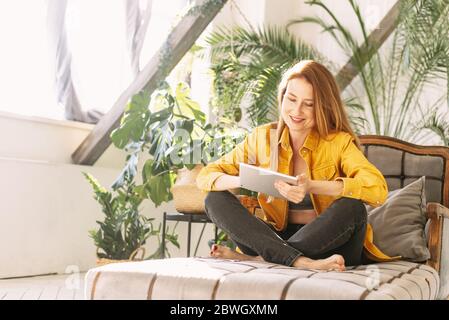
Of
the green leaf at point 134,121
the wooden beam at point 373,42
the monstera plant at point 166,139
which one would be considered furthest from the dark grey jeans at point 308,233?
the wooden beam at point 373,42

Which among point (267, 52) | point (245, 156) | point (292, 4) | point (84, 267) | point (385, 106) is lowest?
point (84, 267)

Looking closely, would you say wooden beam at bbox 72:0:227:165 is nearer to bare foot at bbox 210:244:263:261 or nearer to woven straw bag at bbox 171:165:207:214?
woven straw bag at bbox 171:165:207:214

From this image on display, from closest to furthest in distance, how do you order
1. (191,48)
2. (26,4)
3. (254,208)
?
(254,208), (26,4), (191,48)

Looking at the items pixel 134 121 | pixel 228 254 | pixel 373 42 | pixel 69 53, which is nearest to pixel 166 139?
pixel 134 121

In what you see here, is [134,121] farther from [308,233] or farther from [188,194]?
[308,233]

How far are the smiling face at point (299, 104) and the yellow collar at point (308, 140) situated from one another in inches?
1.8

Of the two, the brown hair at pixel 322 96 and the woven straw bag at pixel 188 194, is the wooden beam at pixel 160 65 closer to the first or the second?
the woven straw bag at pixel 188 194

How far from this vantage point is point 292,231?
219cm

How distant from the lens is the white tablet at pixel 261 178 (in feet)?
6.27

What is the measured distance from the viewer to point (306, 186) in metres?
1.94

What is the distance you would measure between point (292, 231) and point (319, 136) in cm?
32

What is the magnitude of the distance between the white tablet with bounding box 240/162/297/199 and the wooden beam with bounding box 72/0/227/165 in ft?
6.37
